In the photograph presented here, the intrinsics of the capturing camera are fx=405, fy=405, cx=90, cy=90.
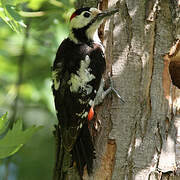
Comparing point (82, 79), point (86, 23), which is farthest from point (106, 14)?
point (82, 79)

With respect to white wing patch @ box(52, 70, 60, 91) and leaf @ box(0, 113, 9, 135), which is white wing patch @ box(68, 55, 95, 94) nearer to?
white wing patch @ box(52, 70, 60, 91)

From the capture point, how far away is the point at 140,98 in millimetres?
3068

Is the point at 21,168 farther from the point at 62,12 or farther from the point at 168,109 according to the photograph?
the point at 168,109

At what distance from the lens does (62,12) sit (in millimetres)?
3988

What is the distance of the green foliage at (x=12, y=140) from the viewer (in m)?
2.21

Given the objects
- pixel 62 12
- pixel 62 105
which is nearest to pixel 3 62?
pixel 62 12

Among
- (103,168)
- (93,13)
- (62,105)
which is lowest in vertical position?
(103,168)

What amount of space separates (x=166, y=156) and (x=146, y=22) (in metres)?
1.06

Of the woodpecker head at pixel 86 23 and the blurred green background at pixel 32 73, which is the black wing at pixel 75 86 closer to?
the woodpecker head at pixel 86 23

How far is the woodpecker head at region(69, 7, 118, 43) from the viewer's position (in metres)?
3.23

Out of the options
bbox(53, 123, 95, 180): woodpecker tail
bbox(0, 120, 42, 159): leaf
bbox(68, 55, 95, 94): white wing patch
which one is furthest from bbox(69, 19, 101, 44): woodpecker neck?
bbox(0, 120, 42, 159): leaf

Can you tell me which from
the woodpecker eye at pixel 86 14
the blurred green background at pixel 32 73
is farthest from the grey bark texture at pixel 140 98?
the blurred green background at pixel 32 73

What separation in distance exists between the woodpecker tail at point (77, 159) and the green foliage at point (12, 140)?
732mm

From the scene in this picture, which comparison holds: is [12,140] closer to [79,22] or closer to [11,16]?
[11,16]
